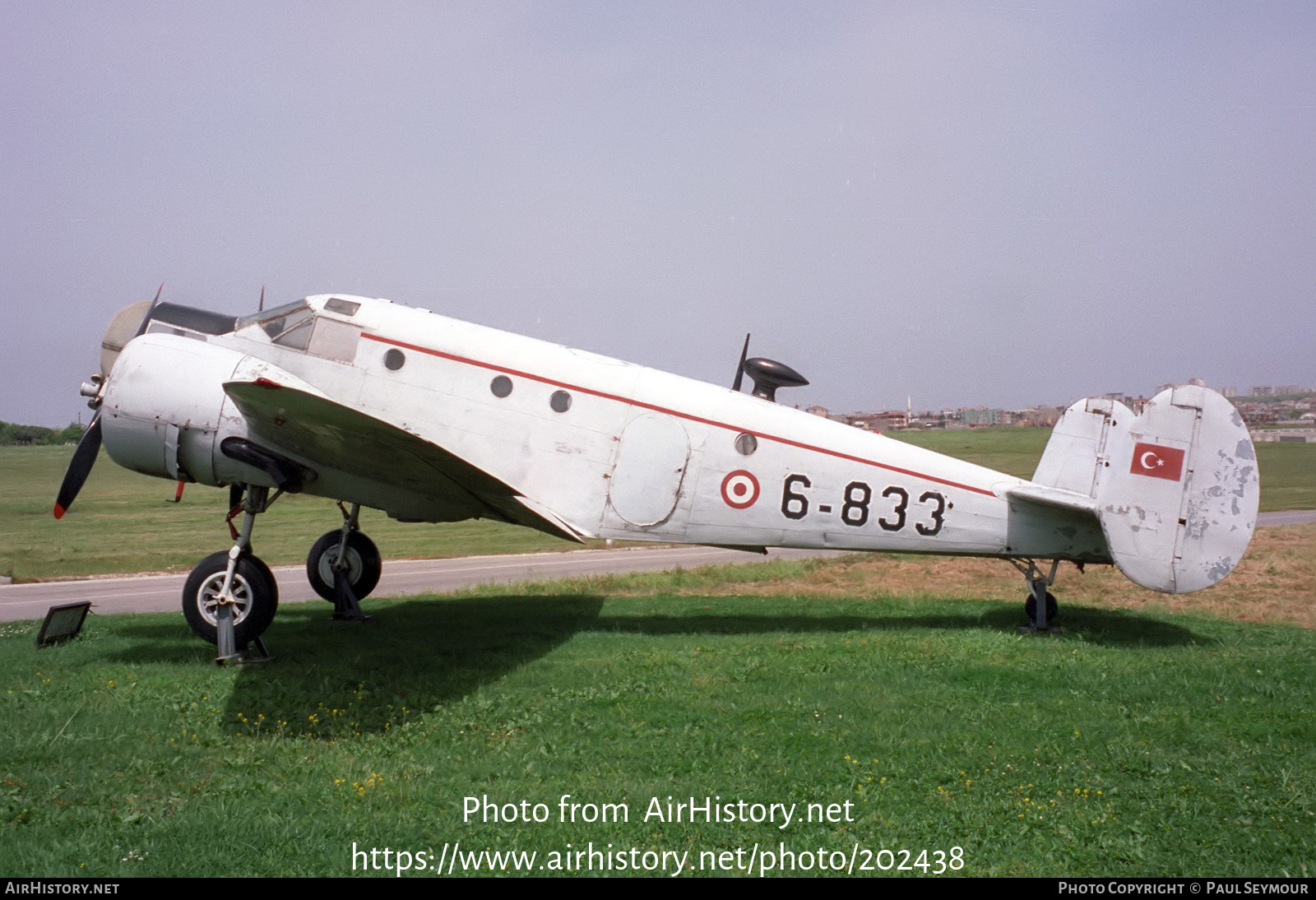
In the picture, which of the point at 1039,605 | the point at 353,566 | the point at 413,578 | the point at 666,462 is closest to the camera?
the point at 666,462

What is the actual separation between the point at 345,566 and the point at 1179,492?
9639 mm

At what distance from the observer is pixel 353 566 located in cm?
1145

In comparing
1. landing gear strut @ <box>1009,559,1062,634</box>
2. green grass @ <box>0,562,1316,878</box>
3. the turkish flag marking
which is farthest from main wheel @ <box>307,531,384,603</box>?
A: the turkish flag marking

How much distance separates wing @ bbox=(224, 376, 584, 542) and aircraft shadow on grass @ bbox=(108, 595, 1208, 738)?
1.37 metres

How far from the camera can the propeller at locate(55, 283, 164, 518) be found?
9531 mm

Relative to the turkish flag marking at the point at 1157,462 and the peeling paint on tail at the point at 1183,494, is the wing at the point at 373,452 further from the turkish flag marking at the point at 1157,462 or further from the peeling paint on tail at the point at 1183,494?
the turkish flag marking at the point at 1157,462

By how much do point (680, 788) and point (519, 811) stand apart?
0.95 meters

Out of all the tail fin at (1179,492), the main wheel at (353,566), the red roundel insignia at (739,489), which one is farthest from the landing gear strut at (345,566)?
the tail fin at (1179,492)

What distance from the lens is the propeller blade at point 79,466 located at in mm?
9531

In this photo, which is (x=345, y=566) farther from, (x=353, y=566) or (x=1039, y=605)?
(x=1039, y=605)

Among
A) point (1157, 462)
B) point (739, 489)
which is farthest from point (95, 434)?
point (1157, 462)
